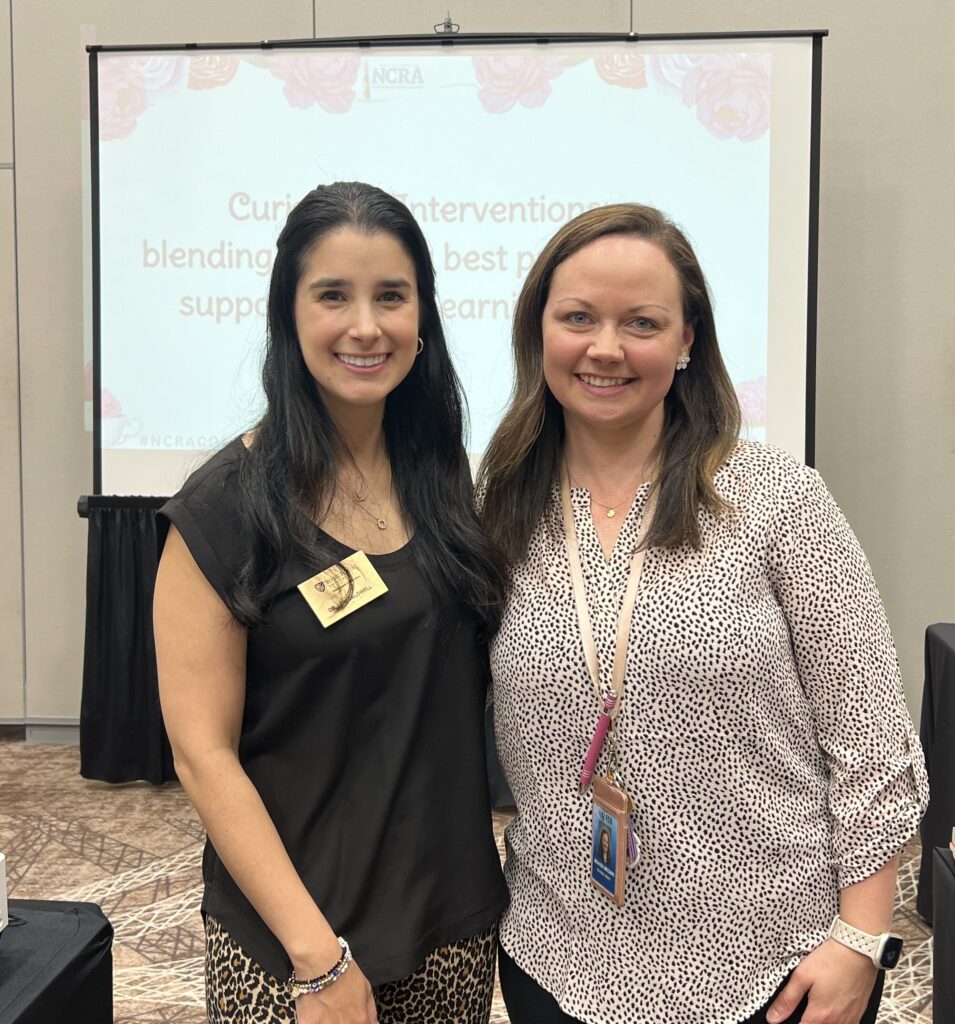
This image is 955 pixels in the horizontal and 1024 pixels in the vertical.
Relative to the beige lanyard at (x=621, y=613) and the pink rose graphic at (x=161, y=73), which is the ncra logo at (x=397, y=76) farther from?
the beige lanyard at (x=621, y=613)

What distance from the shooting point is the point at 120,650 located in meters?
3.68

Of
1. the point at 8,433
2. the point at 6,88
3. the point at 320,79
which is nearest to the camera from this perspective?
the point at 320,79

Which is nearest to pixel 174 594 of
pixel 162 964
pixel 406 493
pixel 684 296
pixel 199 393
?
pixel 406 493

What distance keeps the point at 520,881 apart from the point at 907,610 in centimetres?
300

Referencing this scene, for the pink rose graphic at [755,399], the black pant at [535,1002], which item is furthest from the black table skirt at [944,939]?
the pink rose graphic at [755,399]

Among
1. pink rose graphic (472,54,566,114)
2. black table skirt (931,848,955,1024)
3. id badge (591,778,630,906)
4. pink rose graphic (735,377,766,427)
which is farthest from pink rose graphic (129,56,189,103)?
black table skirt (931,848,955,1024)

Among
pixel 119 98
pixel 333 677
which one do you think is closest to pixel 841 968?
pixel 333 677

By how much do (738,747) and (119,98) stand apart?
3.32 meters

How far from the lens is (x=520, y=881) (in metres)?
1.36

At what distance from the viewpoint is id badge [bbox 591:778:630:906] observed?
3.87 feet

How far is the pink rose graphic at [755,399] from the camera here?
11.4 feet

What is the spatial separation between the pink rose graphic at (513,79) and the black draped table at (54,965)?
2.85 meters

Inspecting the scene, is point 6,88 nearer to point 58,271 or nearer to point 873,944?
point 58,271

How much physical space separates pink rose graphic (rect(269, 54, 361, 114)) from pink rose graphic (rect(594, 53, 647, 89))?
2.76 ft
